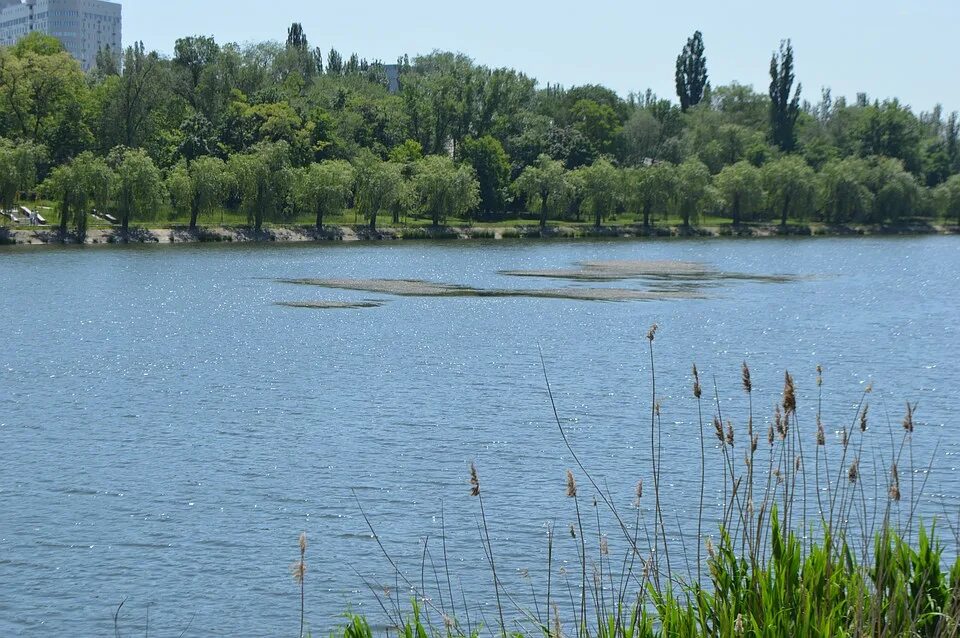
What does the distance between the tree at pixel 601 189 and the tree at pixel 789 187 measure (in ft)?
62.9

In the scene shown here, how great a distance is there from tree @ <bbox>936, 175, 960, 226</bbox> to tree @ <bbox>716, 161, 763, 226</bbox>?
2965cm

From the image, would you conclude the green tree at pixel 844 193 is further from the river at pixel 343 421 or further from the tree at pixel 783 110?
the river at pixel 343 421

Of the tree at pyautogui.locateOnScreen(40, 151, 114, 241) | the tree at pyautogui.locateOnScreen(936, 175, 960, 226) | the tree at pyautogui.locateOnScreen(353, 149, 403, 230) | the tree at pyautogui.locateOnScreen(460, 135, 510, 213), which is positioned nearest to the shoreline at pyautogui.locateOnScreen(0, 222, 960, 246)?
the tree at pyautogui.locateOnScreen(40, 151, 114, 241)

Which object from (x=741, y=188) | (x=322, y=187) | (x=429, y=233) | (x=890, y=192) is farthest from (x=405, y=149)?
(x=890, y=192)

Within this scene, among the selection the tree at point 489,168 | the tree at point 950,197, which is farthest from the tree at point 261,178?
the tree at point 950,197

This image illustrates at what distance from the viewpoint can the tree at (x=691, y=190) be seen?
12912cm

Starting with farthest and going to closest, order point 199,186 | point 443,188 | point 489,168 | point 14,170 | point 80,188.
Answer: point 489,168
point 443,188
point 199,186
point 80,188
point 14,170

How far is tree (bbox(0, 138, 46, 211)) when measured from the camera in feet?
308

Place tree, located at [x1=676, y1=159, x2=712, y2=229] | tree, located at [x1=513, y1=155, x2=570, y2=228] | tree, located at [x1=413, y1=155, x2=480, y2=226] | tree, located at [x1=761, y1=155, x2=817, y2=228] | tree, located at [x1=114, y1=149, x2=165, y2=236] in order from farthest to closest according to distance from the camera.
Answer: tree, located at [x1=761, y1=155, x2=817, y2=228]
tree, located at [x1=676, y1=159, x2=712, y2=229]
tree, located at [x1=513, y1=155, x2=570, y2=228]
tree, located at [x1=413, y1=155, x2=480, y2=226]
tree, located at [x1=114, y1=149, x2=165, y2=236]

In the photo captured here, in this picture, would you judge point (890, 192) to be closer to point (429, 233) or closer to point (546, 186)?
point (546, 186)

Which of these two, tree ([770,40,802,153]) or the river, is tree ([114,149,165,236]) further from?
tree ([770,40,802,153])

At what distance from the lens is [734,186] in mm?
133000

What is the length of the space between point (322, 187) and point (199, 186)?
38.2 feet

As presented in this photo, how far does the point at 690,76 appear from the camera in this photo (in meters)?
183
